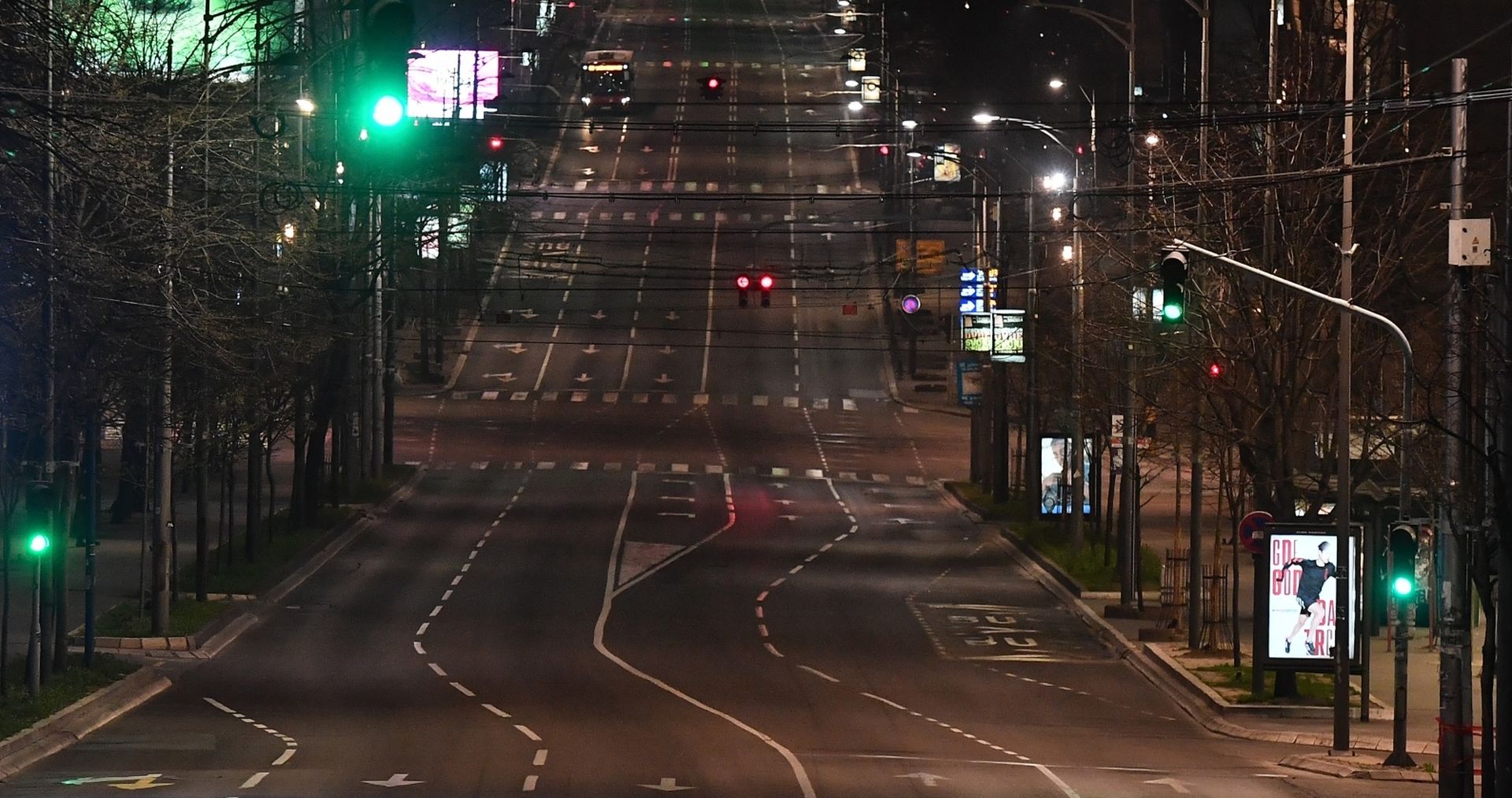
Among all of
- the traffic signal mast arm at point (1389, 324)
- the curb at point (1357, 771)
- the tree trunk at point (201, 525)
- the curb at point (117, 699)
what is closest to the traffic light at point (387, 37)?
the traffic signal mast arm at point (1389, 324)

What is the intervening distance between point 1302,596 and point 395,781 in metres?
14.3

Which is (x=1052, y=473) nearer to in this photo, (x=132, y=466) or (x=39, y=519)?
(x=132, y=466)

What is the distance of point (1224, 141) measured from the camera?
3547cm

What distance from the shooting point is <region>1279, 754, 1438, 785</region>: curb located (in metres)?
27.6

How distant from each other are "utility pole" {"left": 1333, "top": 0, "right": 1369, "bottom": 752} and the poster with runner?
0.79 metres

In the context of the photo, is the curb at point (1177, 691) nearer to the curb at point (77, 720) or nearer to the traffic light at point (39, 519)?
the curb at point (77, 720)

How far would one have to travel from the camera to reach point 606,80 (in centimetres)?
13825

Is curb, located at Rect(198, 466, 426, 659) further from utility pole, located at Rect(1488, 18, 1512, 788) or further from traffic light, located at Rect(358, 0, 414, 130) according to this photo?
traffic light, located at Rect(358, 0, 414, 130)

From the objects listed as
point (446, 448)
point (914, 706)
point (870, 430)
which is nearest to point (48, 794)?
point (914, 706)

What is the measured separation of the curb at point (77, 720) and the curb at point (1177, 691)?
16.5 m

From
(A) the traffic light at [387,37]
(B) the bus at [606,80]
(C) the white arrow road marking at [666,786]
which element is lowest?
(C) the white arrow road marking at [666,786]

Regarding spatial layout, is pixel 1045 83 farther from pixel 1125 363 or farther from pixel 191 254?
pixel 191 254

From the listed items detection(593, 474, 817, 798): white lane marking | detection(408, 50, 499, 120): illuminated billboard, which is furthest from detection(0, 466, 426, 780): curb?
detection(408, 50, 499, 120): illuminated billboard

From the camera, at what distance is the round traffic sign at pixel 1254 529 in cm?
3238
